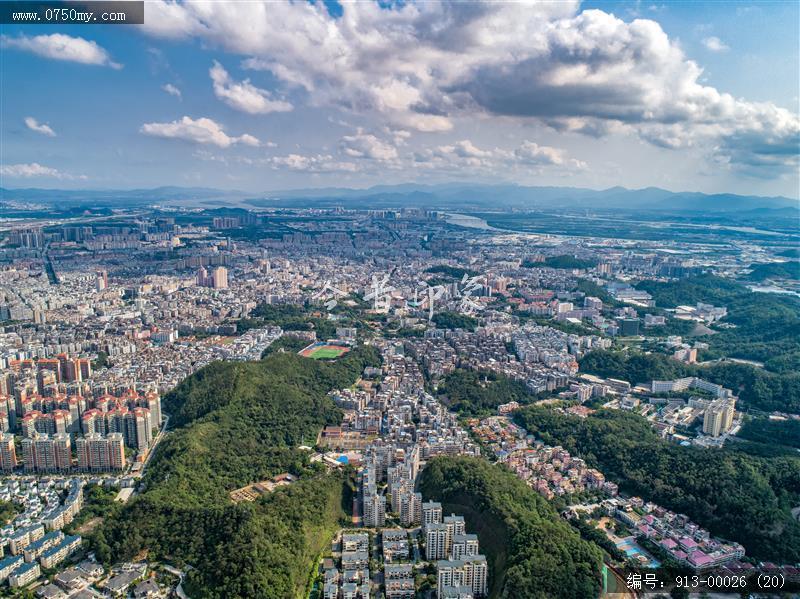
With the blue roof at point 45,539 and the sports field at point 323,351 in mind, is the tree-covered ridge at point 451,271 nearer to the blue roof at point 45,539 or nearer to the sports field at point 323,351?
the sports field at point 323,351

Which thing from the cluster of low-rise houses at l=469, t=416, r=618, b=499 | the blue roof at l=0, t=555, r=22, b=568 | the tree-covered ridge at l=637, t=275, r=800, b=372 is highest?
the tree-covered ridge at l=637, t=275, r=800, b=372

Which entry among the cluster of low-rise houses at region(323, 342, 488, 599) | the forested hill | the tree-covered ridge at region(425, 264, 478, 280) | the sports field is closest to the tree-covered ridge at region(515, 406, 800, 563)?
the cluster of low-rise houses at region(323, 342, 488, 599)

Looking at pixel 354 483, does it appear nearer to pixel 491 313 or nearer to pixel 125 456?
pixel 125 456

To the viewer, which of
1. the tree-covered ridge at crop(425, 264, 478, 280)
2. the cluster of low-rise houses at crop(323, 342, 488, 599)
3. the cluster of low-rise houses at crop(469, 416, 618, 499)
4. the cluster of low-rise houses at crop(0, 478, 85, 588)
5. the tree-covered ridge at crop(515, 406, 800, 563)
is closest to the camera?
the cluster of low-rise houses at crop(323, 342, 488, 599)

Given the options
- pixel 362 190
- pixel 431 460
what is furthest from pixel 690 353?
pixel 362 190

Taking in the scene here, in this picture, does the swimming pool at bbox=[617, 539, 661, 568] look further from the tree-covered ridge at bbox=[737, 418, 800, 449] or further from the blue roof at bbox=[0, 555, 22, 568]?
the blue roof at bbox=[0, 555, 22, 568]

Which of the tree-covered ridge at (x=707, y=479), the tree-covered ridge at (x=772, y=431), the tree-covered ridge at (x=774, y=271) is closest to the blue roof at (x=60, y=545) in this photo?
the tree-covered ridge at (x=707, y=479)

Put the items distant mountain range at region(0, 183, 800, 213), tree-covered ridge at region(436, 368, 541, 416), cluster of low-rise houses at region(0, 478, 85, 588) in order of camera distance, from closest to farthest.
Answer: cluster of low-rise houses at region(0, 478, 85, 588), tree-covered ridge at region(436, 368, 541, 416), distant mountain range at region(0, 183, 800, 213)
